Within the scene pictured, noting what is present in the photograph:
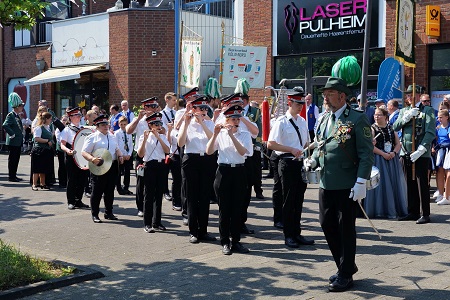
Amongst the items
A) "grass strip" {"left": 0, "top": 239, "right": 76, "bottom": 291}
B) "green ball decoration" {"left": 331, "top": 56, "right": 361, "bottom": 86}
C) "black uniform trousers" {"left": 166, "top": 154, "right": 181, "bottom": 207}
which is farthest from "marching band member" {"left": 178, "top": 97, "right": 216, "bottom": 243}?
"green ball decoration" {"left": 331, "top": 56, "right": 361, "bottom": 86}

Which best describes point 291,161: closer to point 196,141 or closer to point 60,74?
point 196,141

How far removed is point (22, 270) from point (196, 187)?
111 inches

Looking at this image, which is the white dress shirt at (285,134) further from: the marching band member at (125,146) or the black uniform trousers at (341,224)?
the marching band member at (125,146)

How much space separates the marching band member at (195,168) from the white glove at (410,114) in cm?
332

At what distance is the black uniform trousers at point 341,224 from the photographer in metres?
6.49

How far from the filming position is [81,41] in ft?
84.3

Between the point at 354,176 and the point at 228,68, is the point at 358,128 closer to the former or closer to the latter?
the point at 354,176

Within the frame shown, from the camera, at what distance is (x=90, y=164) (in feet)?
34.9

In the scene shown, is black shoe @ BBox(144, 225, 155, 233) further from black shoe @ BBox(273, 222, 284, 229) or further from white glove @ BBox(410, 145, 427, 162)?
white glove @ BBox(410, 145, 427, 162)

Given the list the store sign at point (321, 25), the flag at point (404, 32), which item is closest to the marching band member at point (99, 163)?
the flag at point (404, 32)

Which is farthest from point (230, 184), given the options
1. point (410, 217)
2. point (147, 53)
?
point (147, 53)

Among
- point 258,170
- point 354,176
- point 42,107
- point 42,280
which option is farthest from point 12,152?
point 354,176

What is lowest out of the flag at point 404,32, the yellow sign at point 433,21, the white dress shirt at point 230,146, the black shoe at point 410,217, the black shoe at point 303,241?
the black shoe at point 303,241

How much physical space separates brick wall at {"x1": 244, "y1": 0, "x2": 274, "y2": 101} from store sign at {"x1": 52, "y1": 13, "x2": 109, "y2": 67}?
656cm
